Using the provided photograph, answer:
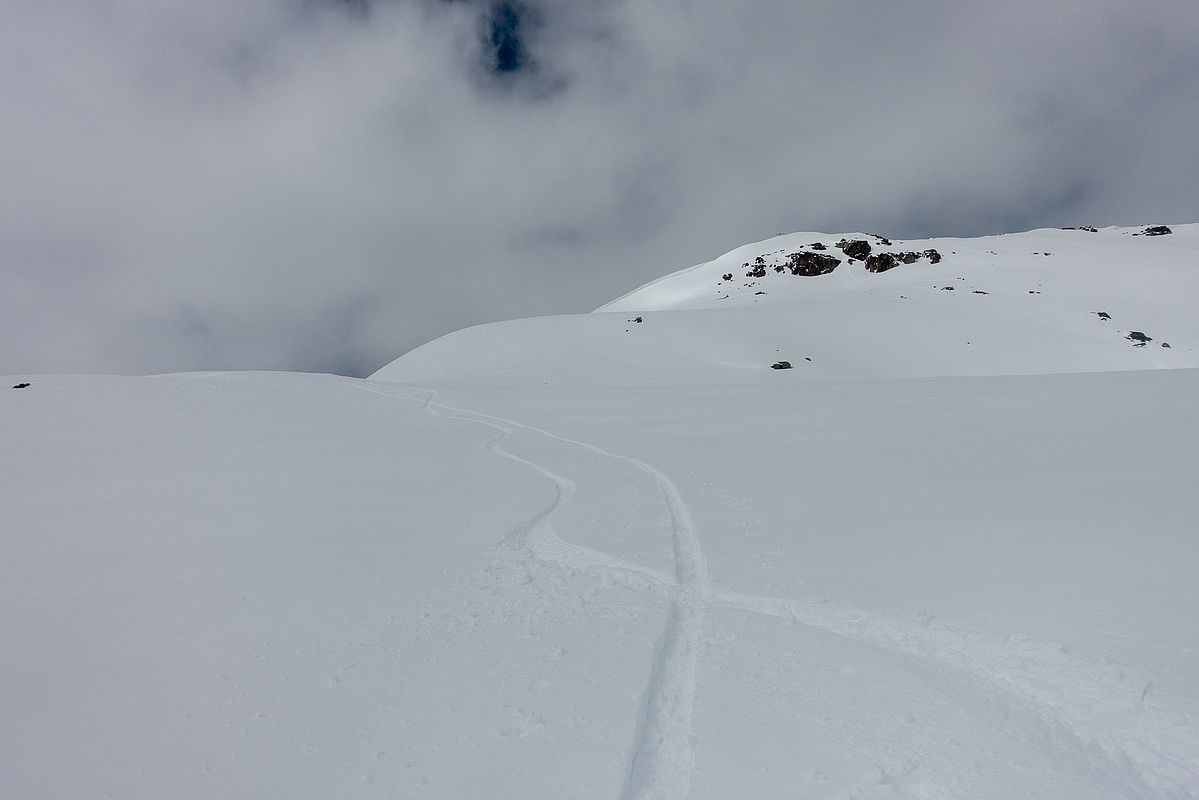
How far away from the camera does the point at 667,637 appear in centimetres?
432

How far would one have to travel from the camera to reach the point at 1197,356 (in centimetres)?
3350

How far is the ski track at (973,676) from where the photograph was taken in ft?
9.82

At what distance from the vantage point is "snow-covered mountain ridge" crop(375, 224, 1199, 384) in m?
30.5

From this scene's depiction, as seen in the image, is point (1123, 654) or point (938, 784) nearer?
point (938, 784)

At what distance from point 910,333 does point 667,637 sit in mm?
37837

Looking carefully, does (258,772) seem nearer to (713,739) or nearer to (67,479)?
(713,739)

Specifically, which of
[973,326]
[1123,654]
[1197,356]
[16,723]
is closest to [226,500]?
[16,723]

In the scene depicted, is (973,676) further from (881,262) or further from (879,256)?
(879,256)

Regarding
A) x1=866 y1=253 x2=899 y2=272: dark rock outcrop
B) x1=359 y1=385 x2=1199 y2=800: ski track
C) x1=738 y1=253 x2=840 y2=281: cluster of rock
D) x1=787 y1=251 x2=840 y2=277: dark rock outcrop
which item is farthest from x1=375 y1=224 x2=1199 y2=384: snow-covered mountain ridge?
x1=359 y1=385 x2=1199 y2=800: ski track

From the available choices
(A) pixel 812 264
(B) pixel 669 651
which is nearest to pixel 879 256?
(A) pixel 812 264

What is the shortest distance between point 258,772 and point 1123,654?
5.31 m

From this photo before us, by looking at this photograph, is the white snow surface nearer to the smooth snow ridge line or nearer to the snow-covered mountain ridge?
the smooth snow ridge line

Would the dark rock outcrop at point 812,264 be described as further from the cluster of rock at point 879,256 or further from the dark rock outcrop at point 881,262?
the dark rock outcrop at point 881,262

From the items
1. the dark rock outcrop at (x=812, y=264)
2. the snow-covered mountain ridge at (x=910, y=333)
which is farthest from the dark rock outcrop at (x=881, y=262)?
the snow-covered mountain ridge at (x=910, y=333)
